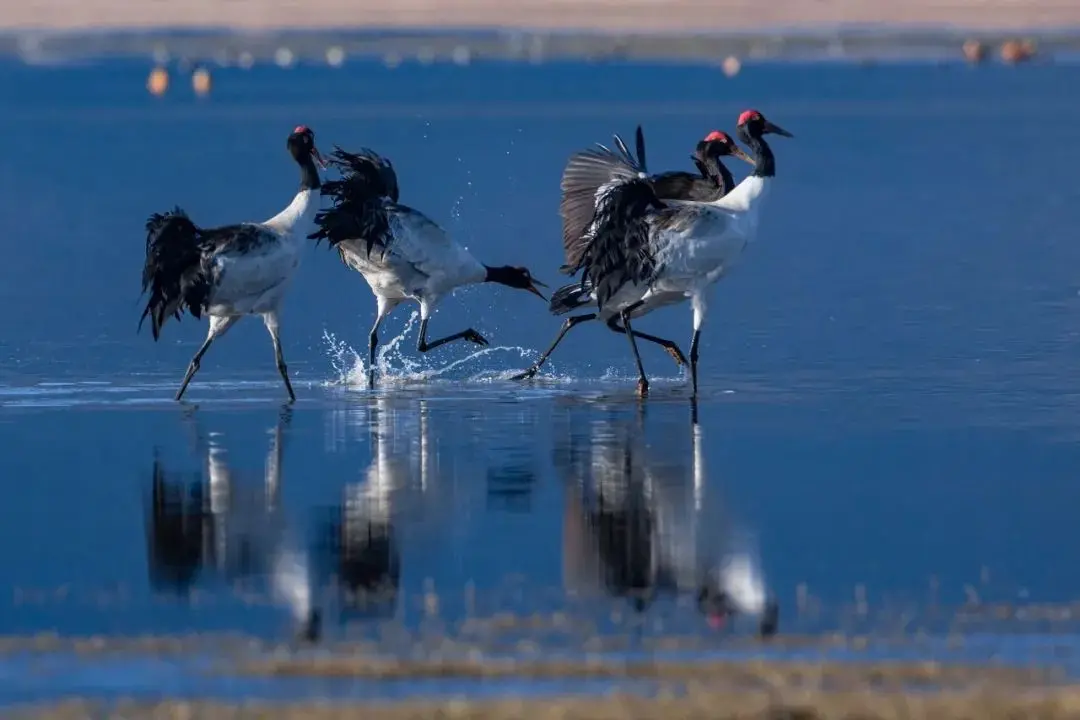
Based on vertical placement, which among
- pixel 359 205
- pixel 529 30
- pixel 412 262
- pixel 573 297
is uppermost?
pixel 529 30

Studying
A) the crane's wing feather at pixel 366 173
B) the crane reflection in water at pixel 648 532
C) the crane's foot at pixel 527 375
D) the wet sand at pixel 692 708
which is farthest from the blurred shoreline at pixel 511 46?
the wet sand at pixel 692 708

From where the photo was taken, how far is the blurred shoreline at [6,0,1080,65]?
81.2 meters

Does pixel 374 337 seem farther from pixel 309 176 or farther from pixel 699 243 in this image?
pixel 699 243

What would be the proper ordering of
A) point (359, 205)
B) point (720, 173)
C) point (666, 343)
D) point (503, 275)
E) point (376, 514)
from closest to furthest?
point (376, 514), point (666, 343), point (359, 205), point (720, 173), point (503, 275)

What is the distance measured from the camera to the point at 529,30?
100 metres

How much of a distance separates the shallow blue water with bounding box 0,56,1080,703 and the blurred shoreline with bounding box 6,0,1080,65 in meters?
45.3

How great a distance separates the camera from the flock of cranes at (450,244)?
15531 millimetres

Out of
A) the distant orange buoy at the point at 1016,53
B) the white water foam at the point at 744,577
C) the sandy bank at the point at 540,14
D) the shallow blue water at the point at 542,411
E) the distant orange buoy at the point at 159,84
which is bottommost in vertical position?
the white water foam at the point at 744,577

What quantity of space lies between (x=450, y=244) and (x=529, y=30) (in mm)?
83878

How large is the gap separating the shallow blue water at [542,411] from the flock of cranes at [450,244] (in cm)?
57

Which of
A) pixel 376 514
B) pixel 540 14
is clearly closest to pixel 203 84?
pixel 540 14

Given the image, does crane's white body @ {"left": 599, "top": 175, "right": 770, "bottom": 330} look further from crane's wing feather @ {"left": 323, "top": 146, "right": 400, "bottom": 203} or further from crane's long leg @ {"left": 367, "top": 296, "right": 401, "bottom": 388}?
crane's wing feather @ {"left": 323, "top": 146, "right": 400, "bottom": 203}

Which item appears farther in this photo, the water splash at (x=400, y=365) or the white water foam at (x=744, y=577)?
the water splash at (x=400, y=365)

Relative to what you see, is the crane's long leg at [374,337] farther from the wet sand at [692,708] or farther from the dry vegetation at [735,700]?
the wet sand at [692,708]
